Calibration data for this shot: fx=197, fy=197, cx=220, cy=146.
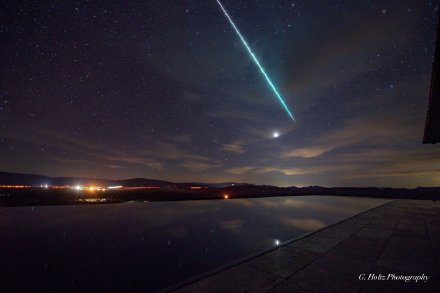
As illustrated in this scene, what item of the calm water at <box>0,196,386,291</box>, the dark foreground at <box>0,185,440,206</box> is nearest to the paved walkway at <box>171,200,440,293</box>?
the calm water at <box>0,196,386,291</box>

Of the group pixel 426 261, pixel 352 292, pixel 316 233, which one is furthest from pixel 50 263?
pixel 426 261

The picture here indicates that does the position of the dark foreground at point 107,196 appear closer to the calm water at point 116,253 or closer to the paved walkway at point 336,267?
the calm water at point 116,253

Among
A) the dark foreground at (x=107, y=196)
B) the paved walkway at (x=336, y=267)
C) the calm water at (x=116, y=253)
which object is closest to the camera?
the paved walkway at (x=336, y=267)

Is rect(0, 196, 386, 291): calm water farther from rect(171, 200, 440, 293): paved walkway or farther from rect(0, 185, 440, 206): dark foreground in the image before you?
rect(0, 185, 440, 206): dark foreground

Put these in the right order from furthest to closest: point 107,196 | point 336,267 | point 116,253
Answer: point 107,196 < point 116,253 < point 336,267

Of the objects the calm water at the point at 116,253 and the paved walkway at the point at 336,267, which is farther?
the calm water at the point at 116,253

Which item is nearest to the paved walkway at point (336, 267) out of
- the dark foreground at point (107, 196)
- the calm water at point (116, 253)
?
the calm water at point (116, 253)

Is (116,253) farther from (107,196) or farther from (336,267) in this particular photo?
(107,196)

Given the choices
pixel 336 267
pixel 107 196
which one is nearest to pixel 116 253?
pixel 336 267
